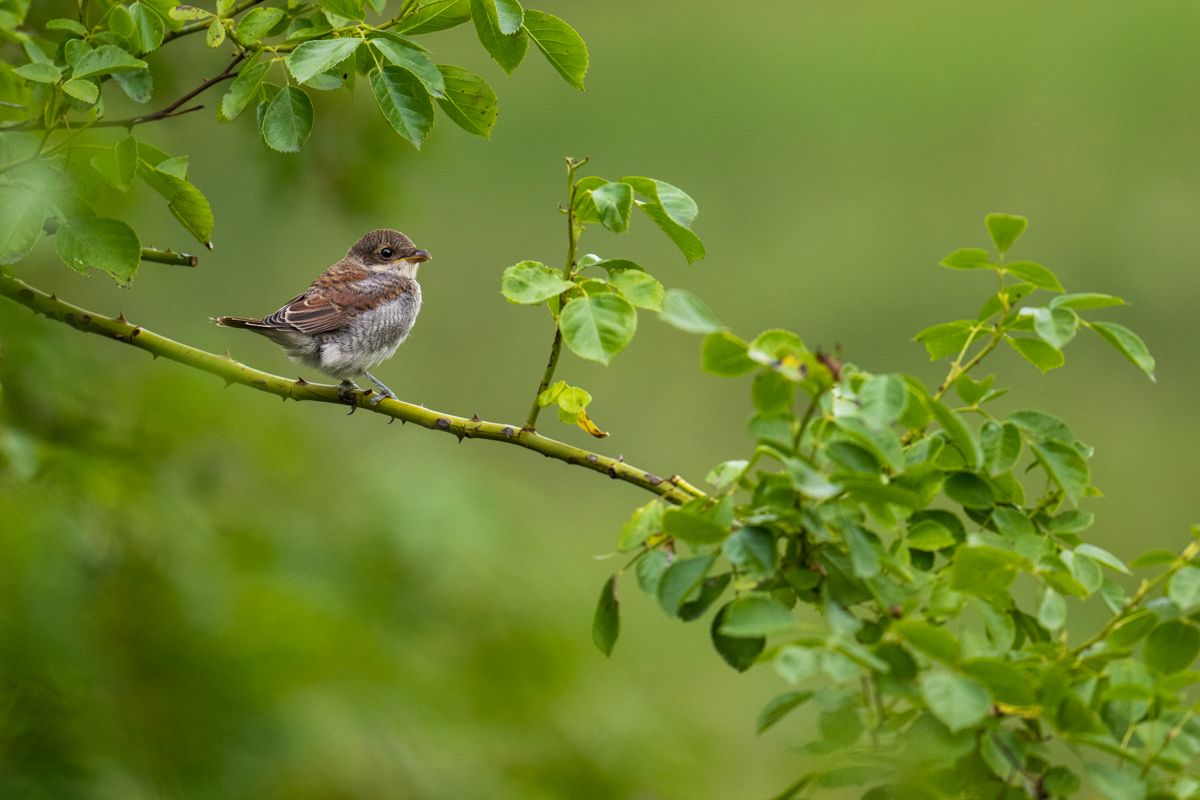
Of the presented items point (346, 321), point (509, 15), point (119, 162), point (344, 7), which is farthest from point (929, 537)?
point (346, 321)

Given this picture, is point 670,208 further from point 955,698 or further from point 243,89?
point 955,698

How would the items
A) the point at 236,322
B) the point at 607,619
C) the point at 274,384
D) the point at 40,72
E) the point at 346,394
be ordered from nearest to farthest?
1. the point at 607,619
2. the point at 40,72
3. the point at 274,384
4. the point at 346,394
5. the point at 236,322

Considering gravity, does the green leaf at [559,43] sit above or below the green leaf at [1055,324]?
above

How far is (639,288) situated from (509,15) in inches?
18.9

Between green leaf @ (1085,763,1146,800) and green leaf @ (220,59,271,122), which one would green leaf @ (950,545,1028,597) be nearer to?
green leaf @ (1085,763,1146,800)

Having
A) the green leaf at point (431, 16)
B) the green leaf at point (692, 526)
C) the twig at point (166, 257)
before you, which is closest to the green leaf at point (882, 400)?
the green leaf at point (692, 526)

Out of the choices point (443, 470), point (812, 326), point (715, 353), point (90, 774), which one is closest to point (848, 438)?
point (715, 353)

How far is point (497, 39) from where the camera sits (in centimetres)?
196

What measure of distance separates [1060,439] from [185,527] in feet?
8.00

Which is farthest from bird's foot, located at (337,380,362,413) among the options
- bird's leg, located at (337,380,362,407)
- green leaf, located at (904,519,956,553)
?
green leaf, located at (904,519,956,553)

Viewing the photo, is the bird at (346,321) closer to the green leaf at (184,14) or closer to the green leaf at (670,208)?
the green leaf at (184,14)

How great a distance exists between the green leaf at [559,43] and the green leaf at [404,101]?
0.19 meters

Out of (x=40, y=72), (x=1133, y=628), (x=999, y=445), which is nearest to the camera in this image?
(x=1133, y=628)

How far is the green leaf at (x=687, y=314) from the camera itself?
4.47 feet
